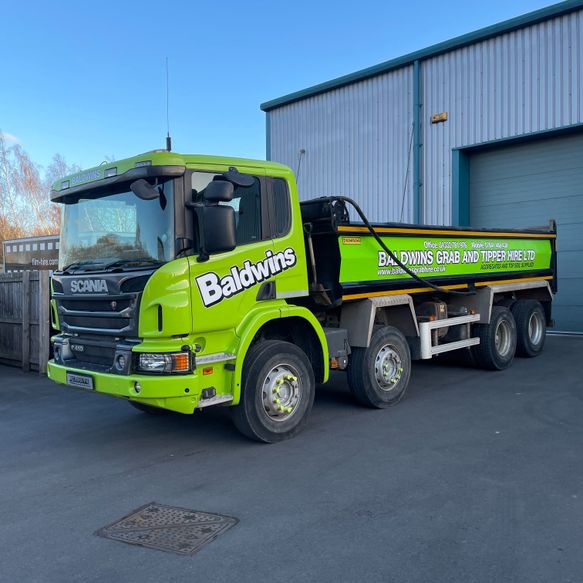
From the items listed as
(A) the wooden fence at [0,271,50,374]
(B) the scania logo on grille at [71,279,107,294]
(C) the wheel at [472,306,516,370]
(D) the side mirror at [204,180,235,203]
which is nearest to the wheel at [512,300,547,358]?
(C) the wheel at [472,306,516,370]

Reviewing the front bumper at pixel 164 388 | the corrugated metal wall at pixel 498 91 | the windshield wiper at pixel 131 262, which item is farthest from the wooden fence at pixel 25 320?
the corrugated metal wall at pixel 498 91

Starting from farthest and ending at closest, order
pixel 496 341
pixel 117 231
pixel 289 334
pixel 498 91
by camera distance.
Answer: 1. pixel 498 91
2. pixel 496 341
3. pixel 289 334
4. pixel 117 231

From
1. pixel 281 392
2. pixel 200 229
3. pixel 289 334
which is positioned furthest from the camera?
pixel 289 334

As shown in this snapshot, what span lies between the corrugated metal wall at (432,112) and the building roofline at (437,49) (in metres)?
0.16

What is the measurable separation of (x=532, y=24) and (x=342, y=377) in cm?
994

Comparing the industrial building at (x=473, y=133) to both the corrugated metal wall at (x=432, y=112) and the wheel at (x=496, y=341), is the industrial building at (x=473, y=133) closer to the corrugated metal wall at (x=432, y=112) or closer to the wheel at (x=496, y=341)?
the corrugated metal wall at (x=432, y=112)

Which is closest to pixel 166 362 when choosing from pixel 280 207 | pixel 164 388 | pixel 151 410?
pixel 164 388

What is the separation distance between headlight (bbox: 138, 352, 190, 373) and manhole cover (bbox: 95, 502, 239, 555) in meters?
1.21

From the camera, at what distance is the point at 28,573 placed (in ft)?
11.6

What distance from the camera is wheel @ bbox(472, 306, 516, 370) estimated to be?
31.2 feet

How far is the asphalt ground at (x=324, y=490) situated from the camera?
11.6 ft

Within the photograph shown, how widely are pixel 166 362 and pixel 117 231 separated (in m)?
1.43

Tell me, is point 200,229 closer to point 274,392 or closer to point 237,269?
point 237,269

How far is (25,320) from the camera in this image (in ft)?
35.6
